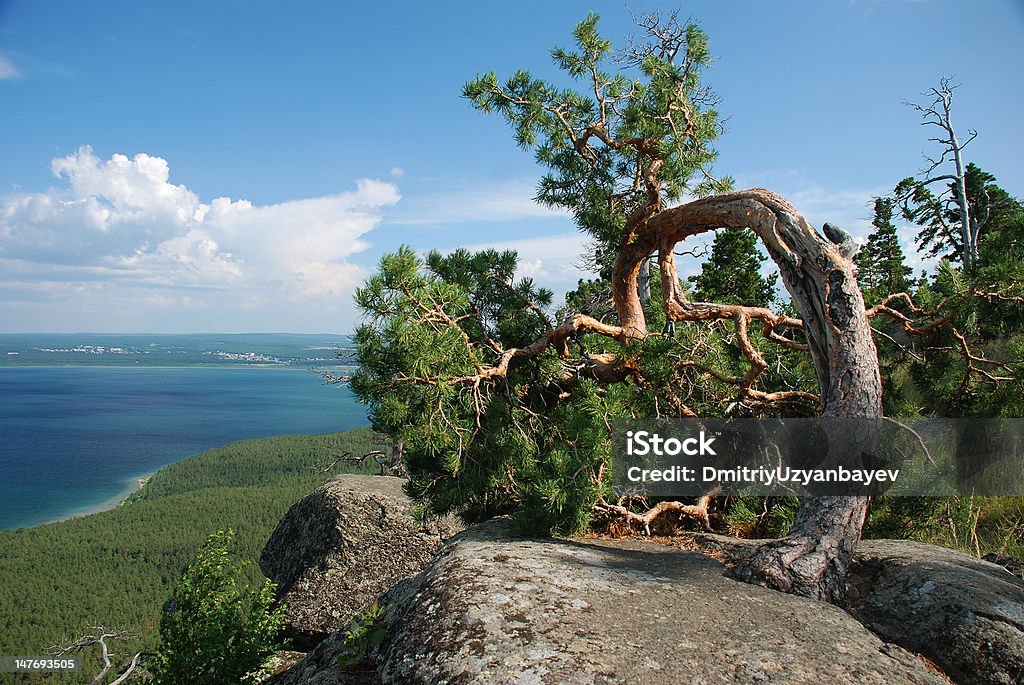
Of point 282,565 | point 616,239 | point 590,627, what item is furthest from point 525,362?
point 282,565

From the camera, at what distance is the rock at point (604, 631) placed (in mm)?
1969

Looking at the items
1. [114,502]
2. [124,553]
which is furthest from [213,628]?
[114,502]

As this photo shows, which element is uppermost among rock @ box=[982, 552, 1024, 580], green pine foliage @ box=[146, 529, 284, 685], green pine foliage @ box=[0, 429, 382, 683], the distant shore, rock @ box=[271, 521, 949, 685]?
rock @ box=[271, 521, 949, 685]

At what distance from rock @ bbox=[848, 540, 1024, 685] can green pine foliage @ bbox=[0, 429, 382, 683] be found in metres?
19.6

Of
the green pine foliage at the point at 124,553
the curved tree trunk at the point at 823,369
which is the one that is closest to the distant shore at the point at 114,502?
the green pine foliage at the point at 124,553

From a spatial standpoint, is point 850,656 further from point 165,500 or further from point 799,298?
point 165,500

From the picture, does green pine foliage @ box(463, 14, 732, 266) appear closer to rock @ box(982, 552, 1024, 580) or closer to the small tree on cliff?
the small tree on cliff

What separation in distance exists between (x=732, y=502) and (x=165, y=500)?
53700 mm

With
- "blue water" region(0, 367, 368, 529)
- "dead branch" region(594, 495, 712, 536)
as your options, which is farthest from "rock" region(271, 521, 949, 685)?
"blue water" region(0, 367, 368, 529)

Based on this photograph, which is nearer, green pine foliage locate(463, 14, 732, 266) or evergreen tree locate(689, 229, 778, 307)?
green pine foliage locate(463, 14, 732, 266)

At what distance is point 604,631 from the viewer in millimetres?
2184

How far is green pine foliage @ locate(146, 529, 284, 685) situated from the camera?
4035 mm

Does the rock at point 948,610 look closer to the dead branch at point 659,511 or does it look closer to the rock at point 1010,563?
the rock at point 1010,563

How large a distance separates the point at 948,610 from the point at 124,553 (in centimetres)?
4415
